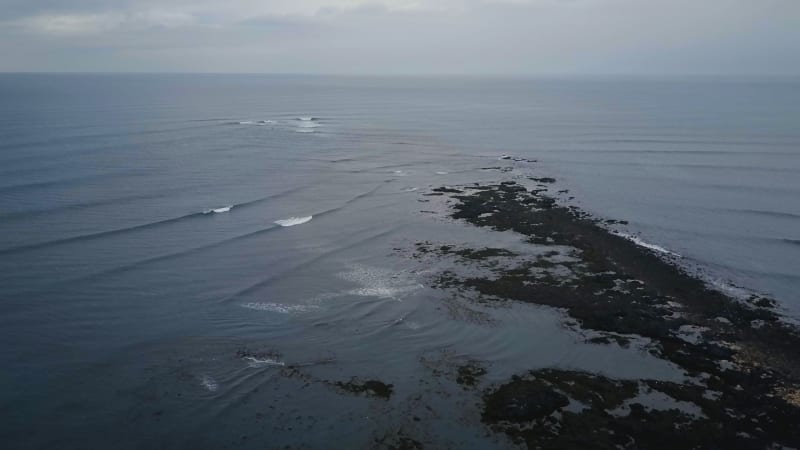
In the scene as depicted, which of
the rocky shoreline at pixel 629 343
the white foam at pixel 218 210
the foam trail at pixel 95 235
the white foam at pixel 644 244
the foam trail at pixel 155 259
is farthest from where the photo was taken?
the white foam at pixel 218 210

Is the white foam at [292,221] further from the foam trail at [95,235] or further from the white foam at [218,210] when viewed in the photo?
the foam trail at [95,235]

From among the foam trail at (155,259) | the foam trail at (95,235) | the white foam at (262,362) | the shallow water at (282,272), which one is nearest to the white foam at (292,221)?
the shallow water at (282,272)

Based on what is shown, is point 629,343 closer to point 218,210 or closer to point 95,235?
point 218,210

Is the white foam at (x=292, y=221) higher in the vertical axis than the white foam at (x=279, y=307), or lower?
higher

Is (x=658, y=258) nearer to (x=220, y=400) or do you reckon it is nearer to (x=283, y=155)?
(x=220, y=400)

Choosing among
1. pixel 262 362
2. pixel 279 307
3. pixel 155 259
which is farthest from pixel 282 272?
pixel 262 362

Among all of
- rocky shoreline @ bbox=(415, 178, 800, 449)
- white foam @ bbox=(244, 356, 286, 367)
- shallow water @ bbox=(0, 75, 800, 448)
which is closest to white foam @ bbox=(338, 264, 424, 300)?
shallow water @ bbox=(0, 75, 800, 448)

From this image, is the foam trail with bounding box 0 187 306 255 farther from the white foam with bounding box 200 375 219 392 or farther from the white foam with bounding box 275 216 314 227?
the white foam with bounding box 200 375 219 392

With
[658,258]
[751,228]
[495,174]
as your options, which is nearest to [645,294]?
[658,258]
